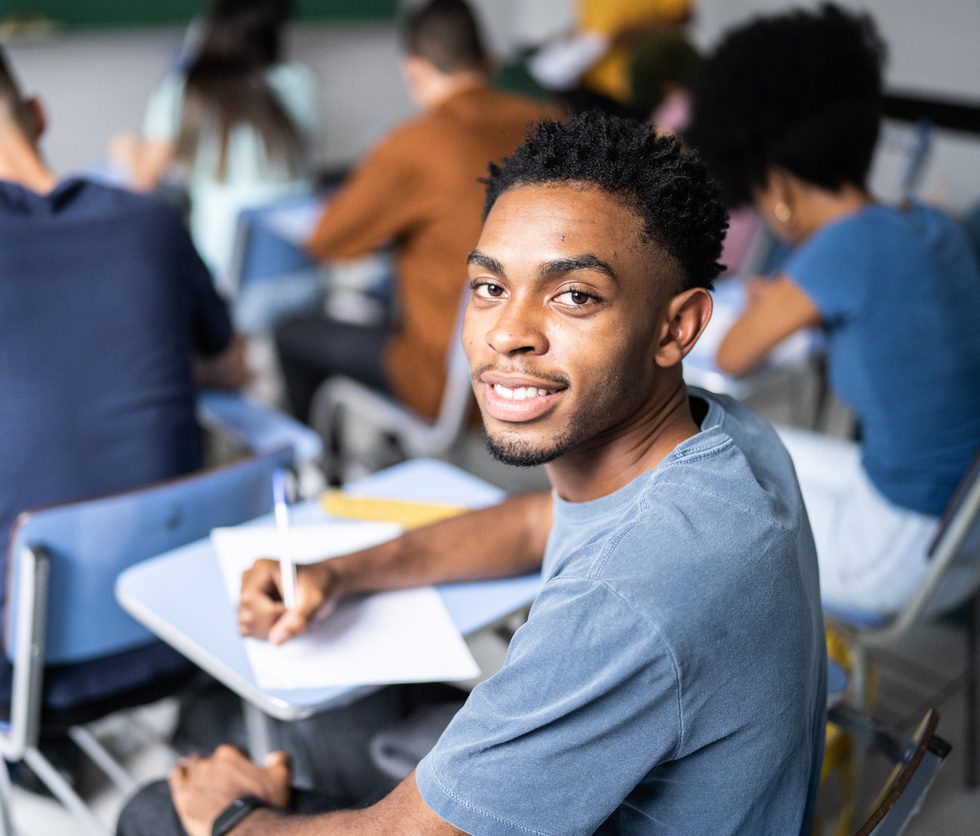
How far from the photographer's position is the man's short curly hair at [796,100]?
2.21 meters

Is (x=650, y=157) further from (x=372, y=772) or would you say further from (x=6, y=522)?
(x=6, y=522)

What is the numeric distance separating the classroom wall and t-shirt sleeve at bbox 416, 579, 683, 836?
285 centimetres

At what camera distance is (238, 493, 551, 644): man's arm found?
138 centimetres

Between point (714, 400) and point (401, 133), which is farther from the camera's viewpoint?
point (401, 133)

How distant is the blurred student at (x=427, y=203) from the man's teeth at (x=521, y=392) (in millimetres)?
1792

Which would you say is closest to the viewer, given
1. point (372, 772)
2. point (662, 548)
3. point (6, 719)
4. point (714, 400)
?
point (662, 548)

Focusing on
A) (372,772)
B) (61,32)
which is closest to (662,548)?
(372,772)

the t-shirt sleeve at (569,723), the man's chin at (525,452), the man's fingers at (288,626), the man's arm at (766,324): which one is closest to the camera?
the t-shirt sleeve at (569,723)

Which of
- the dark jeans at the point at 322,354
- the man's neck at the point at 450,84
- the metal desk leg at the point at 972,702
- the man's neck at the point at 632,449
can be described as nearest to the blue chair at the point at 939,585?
the metal desk leg at the point at 972,702

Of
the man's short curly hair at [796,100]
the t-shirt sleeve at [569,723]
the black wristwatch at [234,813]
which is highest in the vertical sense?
the man's short curly hair at [796,100]

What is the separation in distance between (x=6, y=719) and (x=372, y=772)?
608mm

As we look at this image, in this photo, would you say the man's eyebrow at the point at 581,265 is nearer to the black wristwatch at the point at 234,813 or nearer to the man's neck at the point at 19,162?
the black wristwatch at the point at 234,813

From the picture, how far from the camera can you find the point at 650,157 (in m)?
1.14

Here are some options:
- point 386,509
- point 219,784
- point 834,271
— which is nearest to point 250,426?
point 386,509
